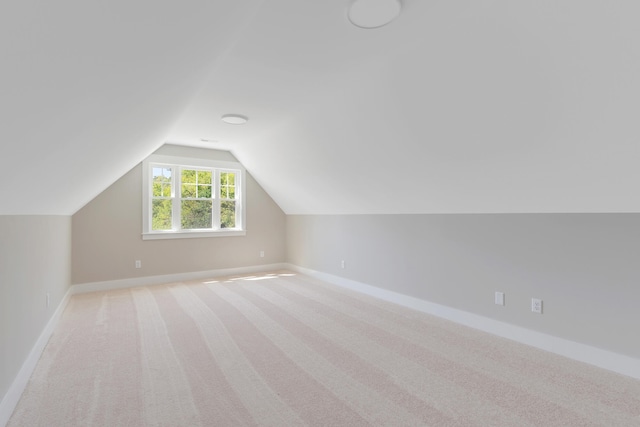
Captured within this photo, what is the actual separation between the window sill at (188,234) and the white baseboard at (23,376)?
1.94 m

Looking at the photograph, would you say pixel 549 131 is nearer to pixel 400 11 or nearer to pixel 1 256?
pixel 400 11

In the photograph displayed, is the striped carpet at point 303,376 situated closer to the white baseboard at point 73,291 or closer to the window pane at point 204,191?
the white baseboard at point 73,291

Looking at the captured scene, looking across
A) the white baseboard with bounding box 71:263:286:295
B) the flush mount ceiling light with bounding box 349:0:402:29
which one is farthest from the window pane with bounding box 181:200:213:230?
the flush mount ceiling light with bounding box 349:0:402:29

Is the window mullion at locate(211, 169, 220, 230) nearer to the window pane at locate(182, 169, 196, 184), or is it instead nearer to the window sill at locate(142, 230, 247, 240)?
the window sill at locate(142, 230, 247, 240)

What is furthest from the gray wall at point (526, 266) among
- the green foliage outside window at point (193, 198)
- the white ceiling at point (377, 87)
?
the green foliage outside window at point (193, 198)

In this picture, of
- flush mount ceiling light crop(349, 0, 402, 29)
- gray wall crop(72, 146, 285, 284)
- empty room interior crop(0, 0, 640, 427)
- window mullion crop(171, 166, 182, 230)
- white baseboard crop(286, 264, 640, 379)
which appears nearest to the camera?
empty room interior crop(0, 0, 640, 427)

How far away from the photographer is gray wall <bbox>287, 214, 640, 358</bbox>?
2240 millimetres

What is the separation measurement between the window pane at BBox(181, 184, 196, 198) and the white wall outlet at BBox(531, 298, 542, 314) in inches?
202

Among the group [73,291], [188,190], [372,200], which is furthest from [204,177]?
[372,200]

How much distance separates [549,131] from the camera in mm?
1944

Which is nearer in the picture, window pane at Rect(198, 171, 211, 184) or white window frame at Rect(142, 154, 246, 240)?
white window frame at Rect(142, 154, 246, 240)

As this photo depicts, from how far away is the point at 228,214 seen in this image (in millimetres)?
5898

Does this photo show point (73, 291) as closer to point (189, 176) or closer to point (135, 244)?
point (135, 244)

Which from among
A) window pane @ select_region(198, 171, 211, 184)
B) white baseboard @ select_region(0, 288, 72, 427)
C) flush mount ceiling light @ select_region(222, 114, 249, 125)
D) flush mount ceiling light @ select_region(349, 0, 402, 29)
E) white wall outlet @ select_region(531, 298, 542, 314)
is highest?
flush mount ceiling light @ select_region(222, 114, 249, 125)
